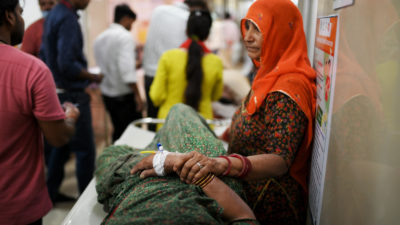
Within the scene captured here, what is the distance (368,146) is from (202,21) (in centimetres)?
184

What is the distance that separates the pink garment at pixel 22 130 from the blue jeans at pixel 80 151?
1.17 m

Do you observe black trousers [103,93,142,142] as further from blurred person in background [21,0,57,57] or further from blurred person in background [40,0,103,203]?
blurred person in background [21,0,57,57]

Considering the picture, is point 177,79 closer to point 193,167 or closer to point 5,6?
point 5,6

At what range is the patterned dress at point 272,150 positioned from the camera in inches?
44.9

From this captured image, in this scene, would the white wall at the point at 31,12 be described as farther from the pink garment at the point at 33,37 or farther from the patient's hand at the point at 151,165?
the patient's hand at the point at 151,165

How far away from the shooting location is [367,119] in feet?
2.34

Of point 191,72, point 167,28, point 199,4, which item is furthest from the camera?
point 167,28

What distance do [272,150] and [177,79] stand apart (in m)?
1.29

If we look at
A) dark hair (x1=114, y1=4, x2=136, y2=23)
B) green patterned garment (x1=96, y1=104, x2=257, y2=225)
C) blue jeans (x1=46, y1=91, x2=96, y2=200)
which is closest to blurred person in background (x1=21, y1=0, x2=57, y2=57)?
blue jeans (x1=46, y1=91, x2=96, y2=200)

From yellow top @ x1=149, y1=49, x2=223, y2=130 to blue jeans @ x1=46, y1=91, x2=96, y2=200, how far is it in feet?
1.89

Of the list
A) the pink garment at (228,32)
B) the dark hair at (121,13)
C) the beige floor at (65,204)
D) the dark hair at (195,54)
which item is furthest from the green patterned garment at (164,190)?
the pink garment at (228,32)

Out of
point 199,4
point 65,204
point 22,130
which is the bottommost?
point 65,204

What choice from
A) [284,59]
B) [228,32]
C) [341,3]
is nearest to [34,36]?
[284,59]

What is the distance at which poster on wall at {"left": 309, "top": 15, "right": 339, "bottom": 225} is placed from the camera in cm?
100
